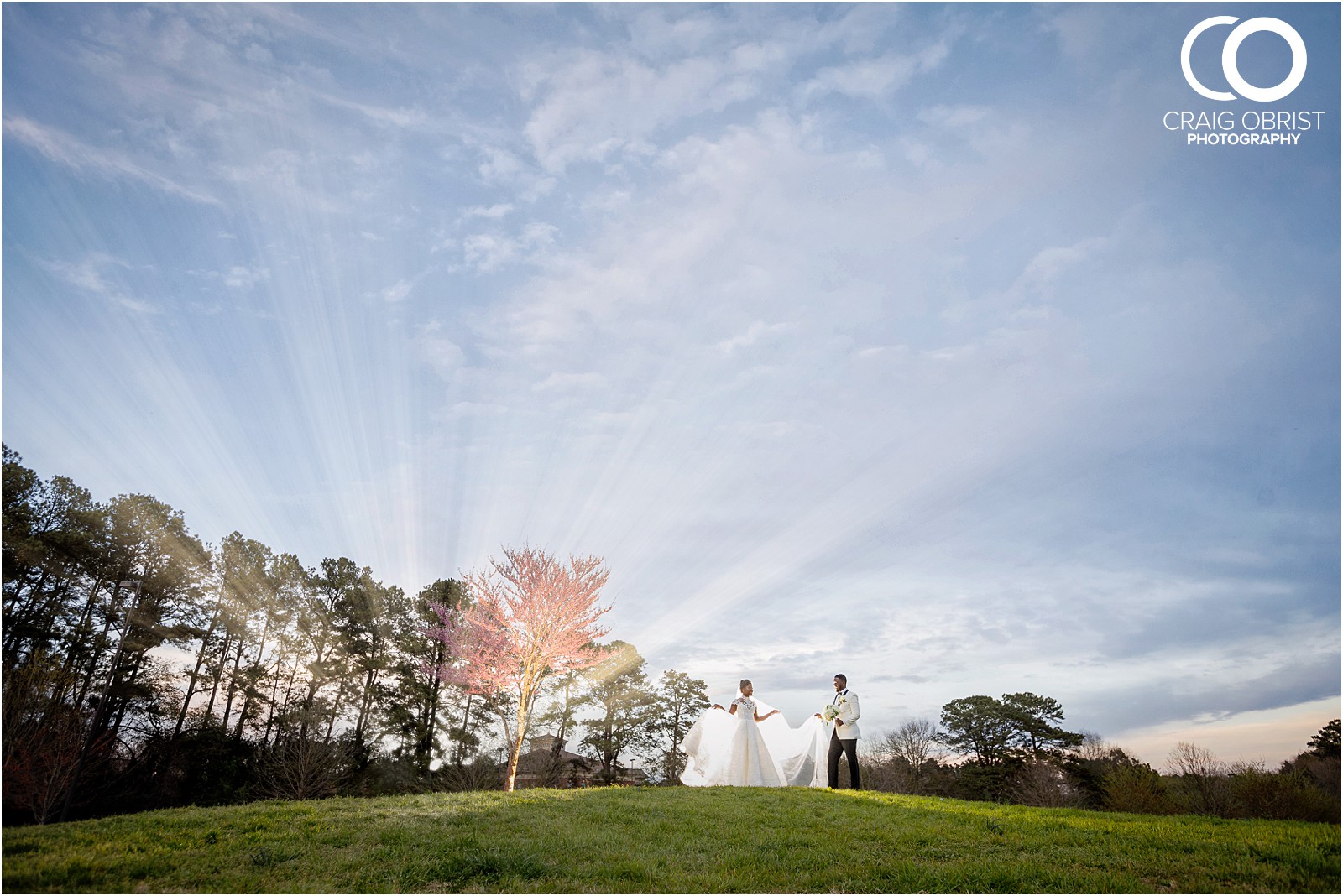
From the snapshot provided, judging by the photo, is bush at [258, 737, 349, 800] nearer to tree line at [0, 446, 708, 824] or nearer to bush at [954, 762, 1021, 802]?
Result: tree line at [0, 446, 708, 824]

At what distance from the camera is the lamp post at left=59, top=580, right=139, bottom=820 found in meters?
29.2

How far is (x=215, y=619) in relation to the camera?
37.8 metres

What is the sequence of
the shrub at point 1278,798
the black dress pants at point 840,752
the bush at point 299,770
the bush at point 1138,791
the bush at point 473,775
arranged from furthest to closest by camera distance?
the bush at point 473,775, the bush at point 299,770, the bush at point 1138,791, the shrub at point 1278,798, the black dress pants at point 840,752

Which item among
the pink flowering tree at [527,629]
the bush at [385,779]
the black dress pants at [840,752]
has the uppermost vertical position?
the pink flowering tree at [527,629]

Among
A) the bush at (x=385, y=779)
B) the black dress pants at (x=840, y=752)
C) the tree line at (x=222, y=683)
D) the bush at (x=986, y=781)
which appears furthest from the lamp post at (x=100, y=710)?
the bush at (x=986, y=781)

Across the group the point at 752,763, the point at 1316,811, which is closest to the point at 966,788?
the point at 1316,811

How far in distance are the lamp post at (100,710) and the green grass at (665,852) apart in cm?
2629

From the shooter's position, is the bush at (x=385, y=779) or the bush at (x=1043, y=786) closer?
the bush at (x=1043, y=786)

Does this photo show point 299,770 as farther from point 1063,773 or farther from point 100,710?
point 1063,773

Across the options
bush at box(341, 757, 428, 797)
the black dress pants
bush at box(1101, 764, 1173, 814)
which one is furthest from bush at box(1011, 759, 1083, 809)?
bush at box(341, 757, 428, 797)

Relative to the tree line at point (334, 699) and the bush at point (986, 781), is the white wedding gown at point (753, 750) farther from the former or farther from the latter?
the bush at point (986, 781)

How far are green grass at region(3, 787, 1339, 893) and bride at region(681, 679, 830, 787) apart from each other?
762 cm

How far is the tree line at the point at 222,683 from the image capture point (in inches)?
1155

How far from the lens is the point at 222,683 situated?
37.7 meters
